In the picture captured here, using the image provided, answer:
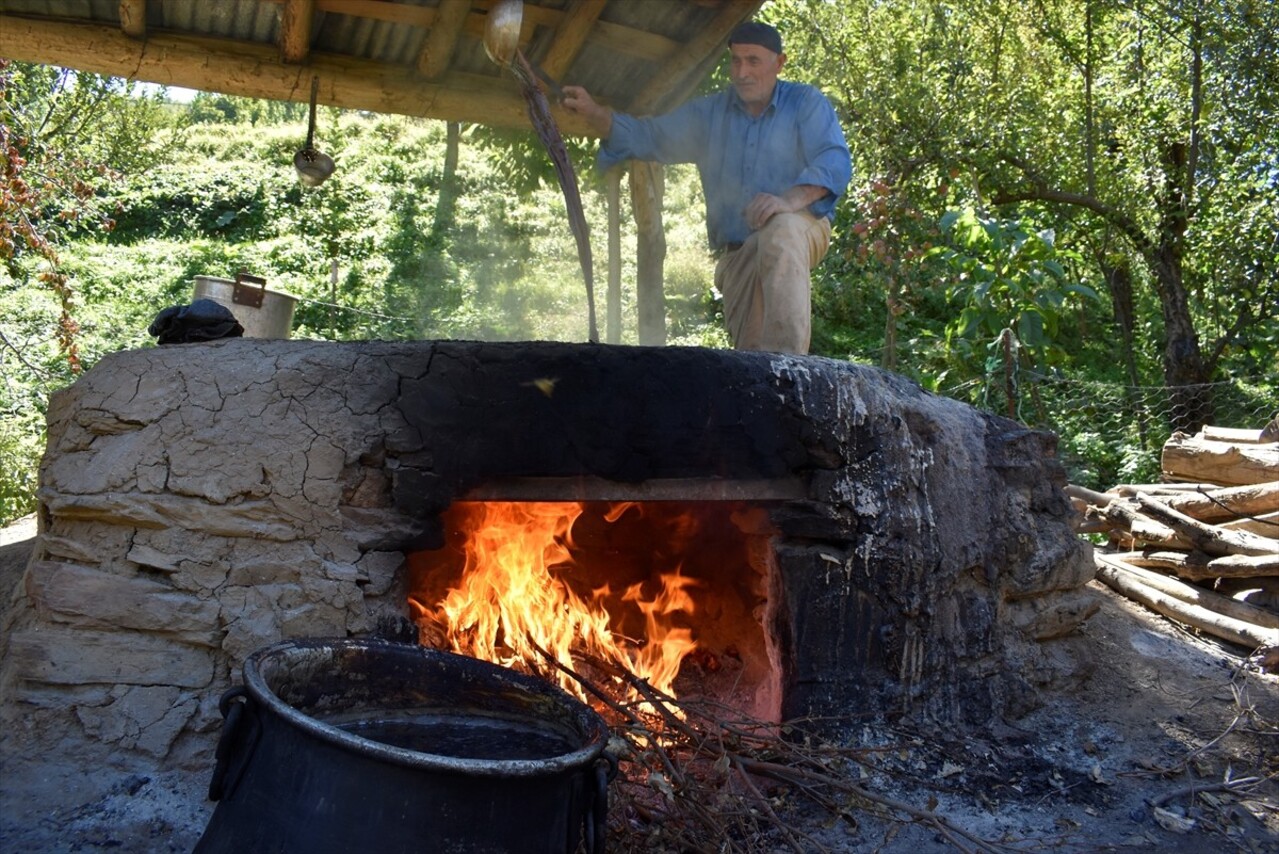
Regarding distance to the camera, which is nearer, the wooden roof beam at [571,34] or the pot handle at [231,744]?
the pot handle at [231,744]

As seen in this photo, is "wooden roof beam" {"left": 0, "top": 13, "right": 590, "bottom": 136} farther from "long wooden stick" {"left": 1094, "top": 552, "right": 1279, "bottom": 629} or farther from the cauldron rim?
"long wooden stick" {"left": 1094, "top": 552, "right": 1279, "bottom": 629}

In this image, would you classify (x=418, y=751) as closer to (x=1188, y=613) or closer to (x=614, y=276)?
(x=1188, y=613)

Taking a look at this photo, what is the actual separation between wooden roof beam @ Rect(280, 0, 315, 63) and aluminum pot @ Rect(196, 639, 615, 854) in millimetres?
2795

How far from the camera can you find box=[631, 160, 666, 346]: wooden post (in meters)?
5.79

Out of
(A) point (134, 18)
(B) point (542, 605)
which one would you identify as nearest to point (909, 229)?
(A) point (134, 18)

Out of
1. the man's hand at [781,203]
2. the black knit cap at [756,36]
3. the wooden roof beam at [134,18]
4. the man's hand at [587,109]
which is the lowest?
the man's hand at [781,203]

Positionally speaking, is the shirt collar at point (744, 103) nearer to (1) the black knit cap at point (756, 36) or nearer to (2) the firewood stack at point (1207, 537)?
(1) the black knit cap at point (756, 36)

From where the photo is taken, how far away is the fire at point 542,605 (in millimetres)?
3113

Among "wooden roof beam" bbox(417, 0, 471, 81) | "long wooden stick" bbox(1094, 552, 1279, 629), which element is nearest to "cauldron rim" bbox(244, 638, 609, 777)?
"wooden roof beam" bbox(417, 0, 471, 81)

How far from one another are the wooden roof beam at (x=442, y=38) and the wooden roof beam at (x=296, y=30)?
1.56ft

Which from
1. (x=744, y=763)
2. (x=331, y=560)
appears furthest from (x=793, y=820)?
(x=331, y=560)

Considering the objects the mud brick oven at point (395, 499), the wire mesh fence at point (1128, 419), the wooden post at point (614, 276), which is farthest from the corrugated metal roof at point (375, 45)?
the wire mesh fence at point (1128, 419)

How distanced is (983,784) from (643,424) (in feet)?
4.79

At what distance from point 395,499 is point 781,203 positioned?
6.58 ft
